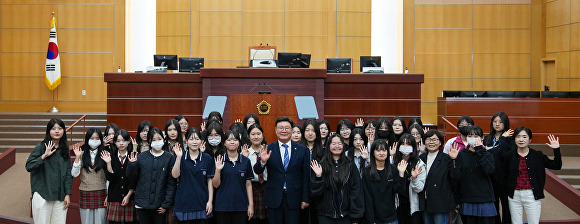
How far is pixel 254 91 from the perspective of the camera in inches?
342

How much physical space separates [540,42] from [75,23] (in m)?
11.1

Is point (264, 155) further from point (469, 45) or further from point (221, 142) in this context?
point (469, 45)

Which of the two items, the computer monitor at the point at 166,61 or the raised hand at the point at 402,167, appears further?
the computer monitor at the point at 166,61

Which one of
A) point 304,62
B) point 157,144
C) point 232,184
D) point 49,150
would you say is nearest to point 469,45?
point 304,62

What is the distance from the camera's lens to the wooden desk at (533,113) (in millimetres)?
10484

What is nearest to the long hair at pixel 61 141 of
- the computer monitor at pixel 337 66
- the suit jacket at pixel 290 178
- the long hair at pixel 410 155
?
the suit jacket at pixel 290 178

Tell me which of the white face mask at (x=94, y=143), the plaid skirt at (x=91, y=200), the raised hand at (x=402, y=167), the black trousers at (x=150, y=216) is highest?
the white face mask at (x=94, y=143)

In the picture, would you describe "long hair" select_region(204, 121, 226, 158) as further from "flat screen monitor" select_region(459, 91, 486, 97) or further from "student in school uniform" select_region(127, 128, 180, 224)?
"flat screen monitor" select_region(459, 91, 486, 97)

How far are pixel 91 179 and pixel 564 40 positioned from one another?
1101cm

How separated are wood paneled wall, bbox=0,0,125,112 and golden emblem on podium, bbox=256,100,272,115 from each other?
22.7 ft

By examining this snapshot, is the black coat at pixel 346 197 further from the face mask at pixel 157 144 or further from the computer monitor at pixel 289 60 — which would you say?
the computer monitor at pixel 289 60

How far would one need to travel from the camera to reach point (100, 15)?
45.6 ft

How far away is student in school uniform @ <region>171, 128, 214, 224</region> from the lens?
4.82 metres

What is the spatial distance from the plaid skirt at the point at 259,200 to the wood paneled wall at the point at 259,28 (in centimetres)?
884
